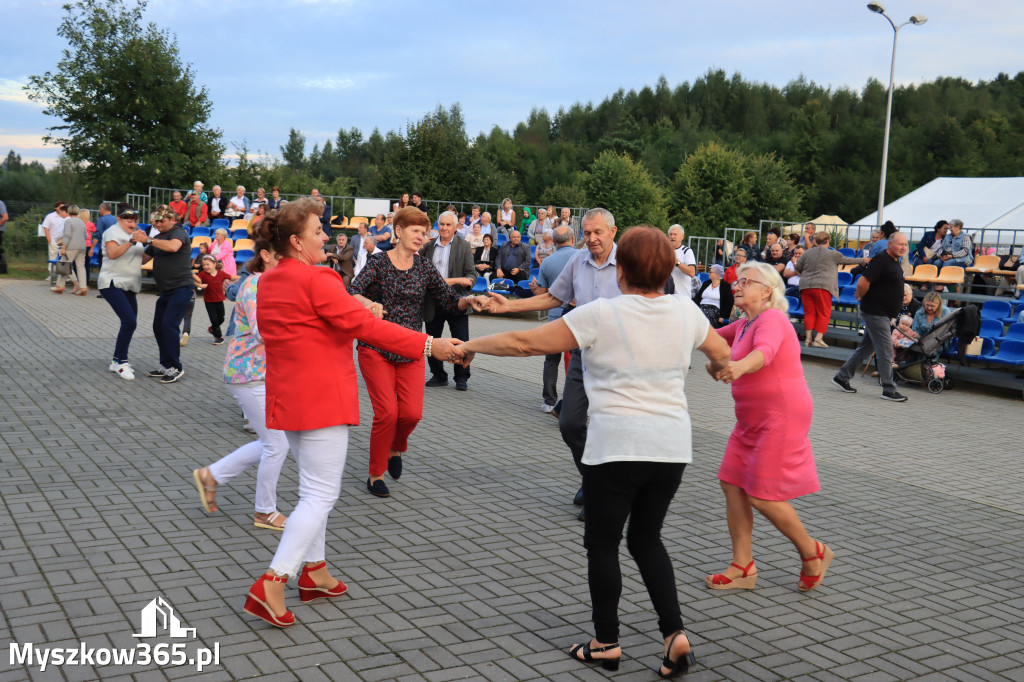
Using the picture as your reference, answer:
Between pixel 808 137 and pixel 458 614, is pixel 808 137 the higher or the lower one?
the higher one

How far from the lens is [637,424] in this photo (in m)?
3.68

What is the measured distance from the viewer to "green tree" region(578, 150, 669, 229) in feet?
201

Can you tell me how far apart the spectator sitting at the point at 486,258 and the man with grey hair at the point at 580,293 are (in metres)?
13.8

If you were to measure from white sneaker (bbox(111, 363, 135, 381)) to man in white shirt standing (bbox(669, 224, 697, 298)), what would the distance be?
6542mm

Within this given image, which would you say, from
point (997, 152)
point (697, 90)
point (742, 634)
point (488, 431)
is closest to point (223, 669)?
point (742, 634)

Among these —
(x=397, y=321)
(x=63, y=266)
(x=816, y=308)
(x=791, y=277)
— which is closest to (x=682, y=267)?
(x=816, y=308)

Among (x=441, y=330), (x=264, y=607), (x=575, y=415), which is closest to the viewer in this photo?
(x=264, y=607)

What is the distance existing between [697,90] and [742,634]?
107 metres

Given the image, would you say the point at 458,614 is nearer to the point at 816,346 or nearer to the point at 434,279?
the point at 434,279

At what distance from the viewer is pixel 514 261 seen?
19641mm

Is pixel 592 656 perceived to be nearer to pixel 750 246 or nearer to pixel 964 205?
pixel 750 246

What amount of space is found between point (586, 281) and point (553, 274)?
2537 mm

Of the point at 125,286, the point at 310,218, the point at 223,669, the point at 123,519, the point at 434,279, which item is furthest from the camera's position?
the point at 125,286

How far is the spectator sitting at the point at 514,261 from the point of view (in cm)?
1953
